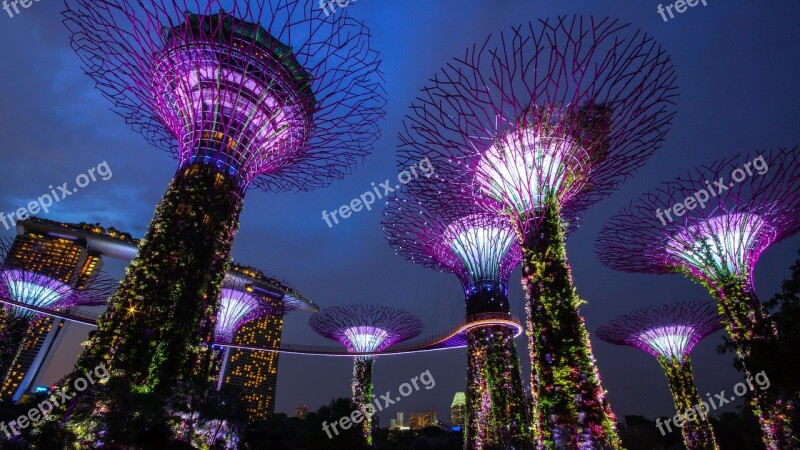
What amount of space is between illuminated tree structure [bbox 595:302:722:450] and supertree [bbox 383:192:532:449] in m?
12.3

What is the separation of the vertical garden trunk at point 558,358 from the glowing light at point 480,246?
31.2 feet

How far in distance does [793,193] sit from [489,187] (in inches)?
459

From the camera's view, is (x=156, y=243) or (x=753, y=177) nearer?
(x=156, y=243)

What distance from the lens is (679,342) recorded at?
2669cm

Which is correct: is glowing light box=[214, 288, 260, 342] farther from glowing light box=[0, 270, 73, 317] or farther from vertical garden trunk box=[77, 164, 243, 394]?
vertical garden trunk box=[77, 164, 243, 394]

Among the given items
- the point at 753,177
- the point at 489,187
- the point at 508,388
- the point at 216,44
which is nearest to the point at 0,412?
the point at 216,44

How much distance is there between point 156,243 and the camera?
10.8 metres

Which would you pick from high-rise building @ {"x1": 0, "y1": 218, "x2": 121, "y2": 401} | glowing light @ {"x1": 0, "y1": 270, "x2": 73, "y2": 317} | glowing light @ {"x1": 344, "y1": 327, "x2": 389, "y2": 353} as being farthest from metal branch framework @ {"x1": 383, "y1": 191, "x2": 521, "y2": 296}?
high-rise building @ {"x1": 0, "y1": 218, "x2": 121, "y2": 401}

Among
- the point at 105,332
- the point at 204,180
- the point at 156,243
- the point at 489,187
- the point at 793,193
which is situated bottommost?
the point at 105,332

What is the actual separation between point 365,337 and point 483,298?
1200 cm

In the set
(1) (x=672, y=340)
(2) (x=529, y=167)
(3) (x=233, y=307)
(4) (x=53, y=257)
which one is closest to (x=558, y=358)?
(2) (x=529, y=167)

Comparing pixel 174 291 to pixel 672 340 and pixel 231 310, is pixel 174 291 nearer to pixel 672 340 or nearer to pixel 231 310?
pixel 231 310

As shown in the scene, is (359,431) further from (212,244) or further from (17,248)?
(17,248)

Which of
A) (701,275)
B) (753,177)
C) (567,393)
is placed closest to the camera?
(567,393)
